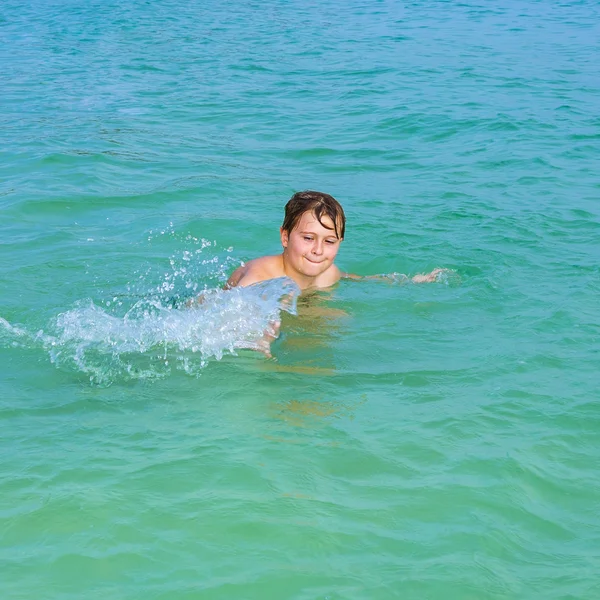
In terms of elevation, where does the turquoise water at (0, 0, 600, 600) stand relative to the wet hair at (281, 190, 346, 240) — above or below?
below

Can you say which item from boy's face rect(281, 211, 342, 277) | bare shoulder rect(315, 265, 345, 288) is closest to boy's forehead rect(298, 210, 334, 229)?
boy's face rect(281, 211, 342, 277)

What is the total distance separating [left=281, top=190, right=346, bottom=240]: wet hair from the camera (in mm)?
5715

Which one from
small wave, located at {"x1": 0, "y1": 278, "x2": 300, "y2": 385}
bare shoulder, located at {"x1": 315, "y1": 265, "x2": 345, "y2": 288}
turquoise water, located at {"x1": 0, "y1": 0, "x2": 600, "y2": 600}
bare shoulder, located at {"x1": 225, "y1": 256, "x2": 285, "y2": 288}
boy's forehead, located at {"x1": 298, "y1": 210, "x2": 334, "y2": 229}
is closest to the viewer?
turquoise water, located at {"x1": 0, "y1": 0, "x2": 600, "y2": 600}

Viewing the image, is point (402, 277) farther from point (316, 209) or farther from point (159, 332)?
point (159, 332)

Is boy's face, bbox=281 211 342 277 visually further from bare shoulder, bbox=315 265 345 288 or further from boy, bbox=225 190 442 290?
bare shoulder, bbox=315 265 345 288

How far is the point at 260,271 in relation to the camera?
5957 mm

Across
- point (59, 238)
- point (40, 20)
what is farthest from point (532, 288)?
point (40, 20)

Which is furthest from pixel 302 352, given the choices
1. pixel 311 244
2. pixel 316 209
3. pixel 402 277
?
pixel 402 277

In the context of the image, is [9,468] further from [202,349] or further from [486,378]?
[486,378]

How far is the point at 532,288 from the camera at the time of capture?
20.3 ft

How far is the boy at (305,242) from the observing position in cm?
573

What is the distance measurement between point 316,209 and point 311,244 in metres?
0.21

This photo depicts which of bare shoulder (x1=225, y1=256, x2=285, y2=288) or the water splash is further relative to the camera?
bare shoulder (x1=225, y1=256, x2=285, y2=288)

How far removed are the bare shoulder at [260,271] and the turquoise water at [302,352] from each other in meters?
0.18
